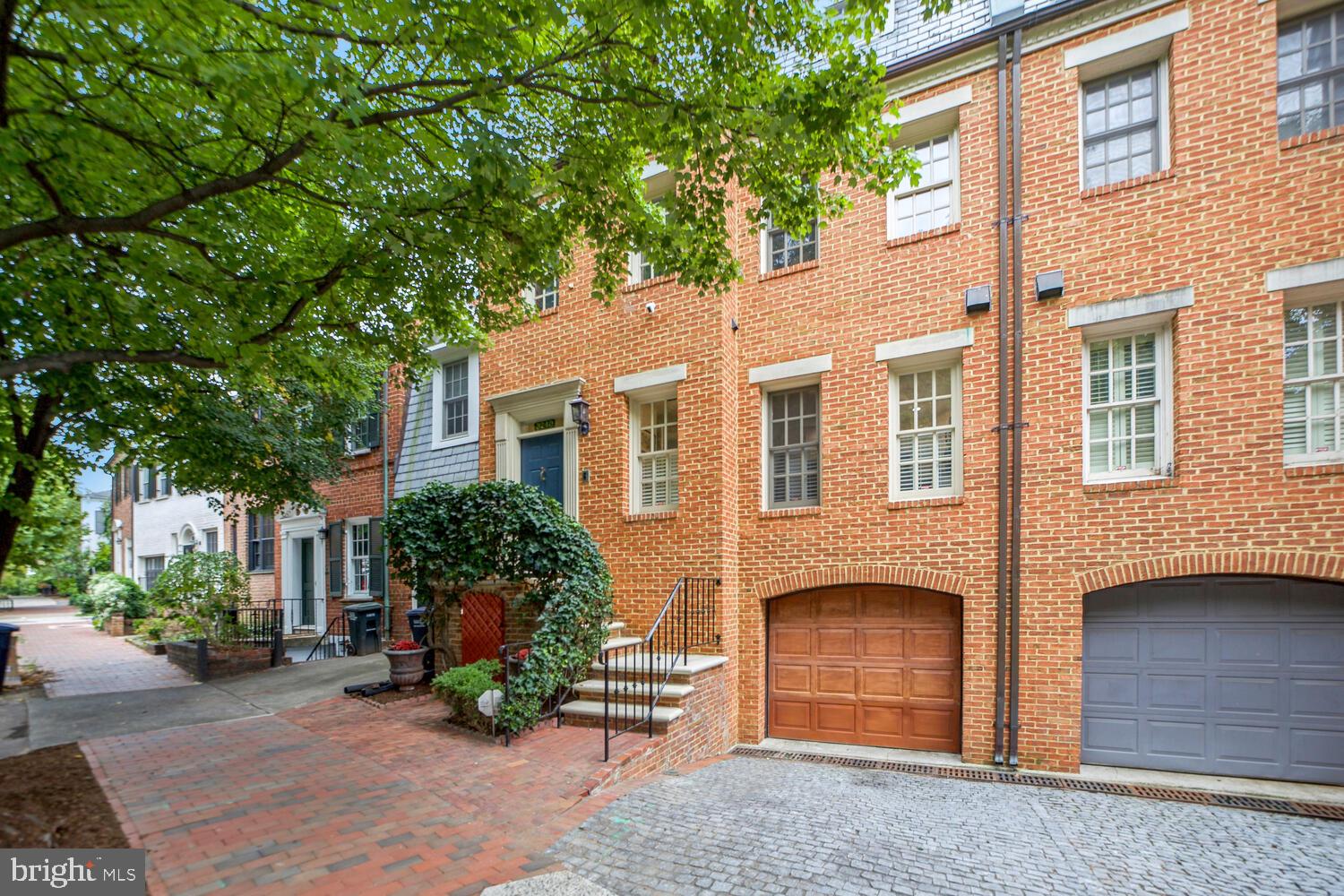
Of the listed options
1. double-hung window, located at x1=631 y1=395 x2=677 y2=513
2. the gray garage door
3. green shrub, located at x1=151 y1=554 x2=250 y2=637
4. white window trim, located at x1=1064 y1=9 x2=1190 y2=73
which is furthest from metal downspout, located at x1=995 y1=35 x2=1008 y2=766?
green shrub, located at x1=151 y1=554 x2=250 y2=637

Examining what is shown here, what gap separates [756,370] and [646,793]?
16.7 feet

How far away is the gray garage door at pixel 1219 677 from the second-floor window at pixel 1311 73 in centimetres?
441

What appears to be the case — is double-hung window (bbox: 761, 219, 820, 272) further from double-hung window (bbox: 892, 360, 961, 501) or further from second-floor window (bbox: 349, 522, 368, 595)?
second-floor window (bbox: 349, 522, 368, 595)

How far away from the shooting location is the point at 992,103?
688 cm

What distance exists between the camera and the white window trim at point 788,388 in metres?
7.51

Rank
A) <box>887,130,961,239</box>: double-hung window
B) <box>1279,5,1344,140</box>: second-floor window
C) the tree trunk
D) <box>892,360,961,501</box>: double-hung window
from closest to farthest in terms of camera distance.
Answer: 1. <box>1279,5,1344,140</box>: second-floor window
2. the tree trunk
3. <box>892,360,961,501</box>: double-hung window
4. <box>887,130,961,239</box>: double-hung window

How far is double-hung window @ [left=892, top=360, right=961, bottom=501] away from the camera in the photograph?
6.98 metres

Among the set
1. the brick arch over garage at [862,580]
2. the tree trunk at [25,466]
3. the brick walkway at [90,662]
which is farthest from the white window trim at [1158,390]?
the brick walkway at [90,662]

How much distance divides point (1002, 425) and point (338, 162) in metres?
6.63

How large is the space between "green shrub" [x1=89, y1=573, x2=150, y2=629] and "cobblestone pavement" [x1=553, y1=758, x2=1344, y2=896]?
17.6 meters

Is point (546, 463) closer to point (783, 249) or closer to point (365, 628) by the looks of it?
point (783, 249)

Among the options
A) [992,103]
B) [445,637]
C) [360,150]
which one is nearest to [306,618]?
[445,637]

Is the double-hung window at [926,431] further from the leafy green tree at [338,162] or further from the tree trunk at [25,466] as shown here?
the tree trunk at [25,466]

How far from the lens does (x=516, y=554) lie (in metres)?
7.13
